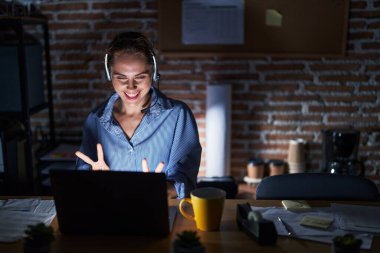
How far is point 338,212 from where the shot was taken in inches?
54.9

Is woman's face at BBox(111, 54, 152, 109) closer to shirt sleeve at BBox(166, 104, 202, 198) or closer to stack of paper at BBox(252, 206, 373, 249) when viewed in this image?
shirt sleeve at BBox(166, 104, 202, 198)

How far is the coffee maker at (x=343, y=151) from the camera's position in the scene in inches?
106

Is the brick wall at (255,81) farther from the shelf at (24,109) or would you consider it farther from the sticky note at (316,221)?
the sticky note at (316,221)

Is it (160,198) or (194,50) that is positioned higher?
(194,50)

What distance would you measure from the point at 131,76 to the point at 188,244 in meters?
0.84

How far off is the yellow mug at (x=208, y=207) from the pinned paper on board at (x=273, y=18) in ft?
5.85

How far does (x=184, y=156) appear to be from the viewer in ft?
5.69

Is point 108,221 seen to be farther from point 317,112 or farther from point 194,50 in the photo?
point 317,112

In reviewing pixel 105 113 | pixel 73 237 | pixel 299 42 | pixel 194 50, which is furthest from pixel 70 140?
pixel 73 237

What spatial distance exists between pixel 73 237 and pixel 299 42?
80.4 inches

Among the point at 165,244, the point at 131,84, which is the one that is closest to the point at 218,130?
the point at 131,84

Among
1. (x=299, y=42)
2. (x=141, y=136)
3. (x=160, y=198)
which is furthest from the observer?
(x=299, y=42)

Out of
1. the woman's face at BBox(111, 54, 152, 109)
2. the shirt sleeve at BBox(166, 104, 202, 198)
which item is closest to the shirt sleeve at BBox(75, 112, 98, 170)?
the woman's face at BBox(111, 54, 152, 109)

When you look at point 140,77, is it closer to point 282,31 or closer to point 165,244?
point 165,244
